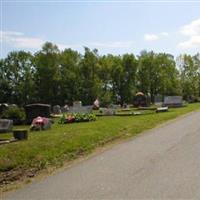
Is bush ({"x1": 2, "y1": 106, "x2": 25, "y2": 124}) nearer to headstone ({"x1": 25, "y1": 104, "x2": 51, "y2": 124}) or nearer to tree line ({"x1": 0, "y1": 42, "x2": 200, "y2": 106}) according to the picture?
headstone ({"x1": 25, "y1": 104, "x2": 51, "y2": 124})

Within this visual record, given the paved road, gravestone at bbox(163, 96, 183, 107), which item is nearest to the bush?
the paved road

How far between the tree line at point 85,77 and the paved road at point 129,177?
64.3 meters

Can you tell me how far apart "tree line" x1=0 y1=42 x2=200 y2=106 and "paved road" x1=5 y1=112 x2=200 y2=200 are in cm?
6435

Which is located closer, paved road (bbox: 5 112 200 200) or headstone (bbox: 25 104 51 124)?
paved road (bbox: 5 112 200 200)

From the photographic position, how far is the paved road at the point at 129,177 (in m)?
8.66

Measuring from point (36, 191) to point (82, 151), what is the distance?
5.44 m

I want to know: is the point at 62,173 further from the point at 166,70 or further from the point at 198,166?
the point at 166,70

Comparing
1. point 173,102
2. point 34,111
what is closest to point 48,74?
point 173,102

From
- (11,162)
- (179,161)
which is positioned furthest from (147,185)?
(11,162)

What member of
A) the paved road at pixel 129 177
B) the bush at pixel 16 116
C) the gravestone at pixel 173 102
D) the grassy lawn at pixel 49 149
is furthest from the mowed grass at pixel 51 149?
the gravestone at pixel 173 102

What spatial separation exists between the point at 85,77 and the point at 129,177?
72.8 meters

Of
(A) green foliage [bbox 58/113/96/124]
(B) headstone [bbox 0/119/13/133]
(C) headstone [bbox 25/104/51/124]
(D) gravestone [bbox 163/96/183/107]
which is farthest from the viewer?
(D) gravestone [bbox 163/96/183/107]

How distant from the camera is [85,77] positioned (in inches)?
3253

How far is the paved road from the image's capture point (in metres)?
8.66
